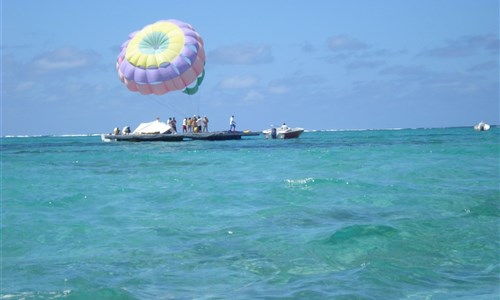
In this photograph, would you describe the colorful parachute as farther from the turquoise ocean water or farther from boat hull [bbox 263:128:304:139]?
the turquoise ocean water

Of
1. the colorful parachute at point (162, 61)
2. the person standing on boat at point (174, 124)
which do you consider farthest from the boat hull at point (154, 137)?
the colorful parachute at point (162, 61)

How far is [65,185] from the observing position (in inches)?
647

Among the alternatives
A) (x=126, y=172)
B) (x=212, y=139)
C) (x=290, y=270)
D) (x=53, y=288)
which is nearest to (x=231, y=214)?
(x=290, y=270)

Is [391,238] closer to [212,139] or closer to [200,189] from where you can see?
[200,189]

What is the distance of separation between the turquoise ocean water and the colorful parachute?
2044 centimetres

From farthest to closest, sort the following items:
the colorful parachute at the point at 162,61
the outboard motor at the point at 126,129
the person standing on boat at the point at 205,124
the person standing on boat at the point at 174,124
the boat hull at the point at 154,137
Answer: the outboard motor at the point at 126,129, the person standing on boat at the point at 205,124, the person standing on boat at the point at 174,124, the boat hull at the point at 154,137, the colorful parachute at the point at 162,61

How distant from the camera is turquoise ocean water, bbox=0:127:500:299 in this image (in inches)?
225

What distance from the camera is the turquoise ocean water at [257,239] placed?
5.73m

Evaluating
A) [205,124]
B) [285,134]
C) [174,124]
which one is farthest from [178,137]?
[285,134]

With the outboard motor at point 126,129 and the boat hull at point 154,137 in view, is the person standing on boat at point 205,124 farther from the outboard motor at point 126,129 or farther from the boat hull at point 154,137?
the outboard motor at point 126,129

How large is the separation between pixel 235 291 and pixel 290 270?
2.99 ft

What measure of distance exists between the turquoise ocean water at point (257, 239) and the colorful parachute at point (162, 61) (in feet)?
67.1

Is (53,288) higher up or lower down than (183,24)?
lower down

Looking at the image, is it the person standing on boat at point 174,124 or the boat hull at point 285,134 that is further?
the boat hull at point 285,134
